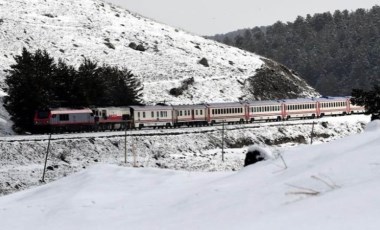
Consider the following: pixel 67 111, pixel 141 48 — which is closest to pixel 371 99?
pixel 67 111

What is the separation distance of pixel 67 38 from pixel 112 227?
10435cm

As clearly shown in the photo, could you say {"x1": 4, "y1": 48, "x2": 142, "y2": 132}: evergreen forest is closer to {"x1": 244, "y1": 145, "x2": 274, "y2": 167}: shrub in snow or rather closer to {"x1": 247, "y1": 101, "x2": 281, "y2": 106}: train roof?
{"x1": 247, "y1": 101, "x2": 281, "y2": 106}: train roof

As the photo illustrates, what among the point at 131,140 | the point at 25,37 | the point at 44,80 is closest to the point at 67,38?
the point at 25,37

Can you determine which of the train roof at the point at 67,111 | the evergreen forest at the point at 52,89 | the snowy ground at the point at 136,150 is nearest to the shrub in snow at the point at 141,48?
the evergreen forest at the point at 52,89

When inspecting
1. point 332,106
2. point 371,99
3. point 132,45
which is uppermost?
point 132,45

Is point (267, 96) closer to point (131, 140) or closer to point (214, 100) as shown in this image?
point (214, 100)

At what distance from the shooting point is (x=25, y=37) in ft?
343

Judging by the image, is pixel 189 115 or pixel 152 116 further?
pixel 189 115

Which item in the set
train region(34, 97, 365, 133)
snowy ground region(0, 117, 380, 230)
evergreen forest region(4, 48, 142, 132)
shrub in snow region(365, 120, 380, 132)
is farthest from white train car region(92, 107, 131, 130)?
shrub in snow region(365, 120, 380, 132)

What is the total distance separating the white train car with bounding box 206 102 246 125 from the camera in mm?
70000

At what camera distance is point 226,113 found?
235 feet

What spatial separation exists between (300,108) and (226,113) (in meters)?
13.8

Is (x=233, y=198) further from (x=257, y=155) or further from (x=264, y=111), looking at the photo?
(x=264, y=111)

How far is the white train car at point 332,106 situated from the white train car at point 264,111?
804 centimetres
